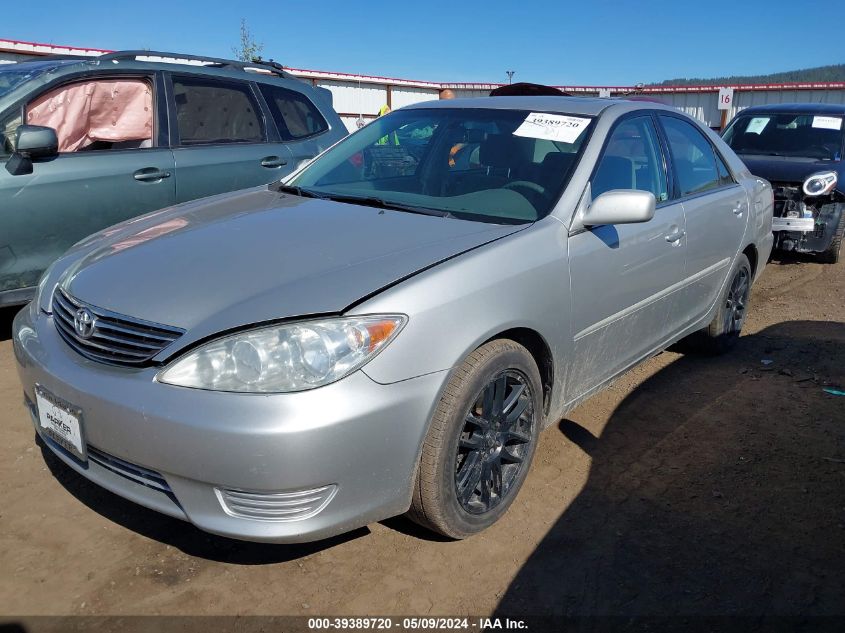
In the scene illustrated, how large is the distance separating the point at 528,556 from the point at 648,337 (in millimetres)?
1493

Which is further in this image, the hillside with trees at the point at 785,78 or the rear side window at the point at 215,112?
the hillside with trees at the point at 785,78

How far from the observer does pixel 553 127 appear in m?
3.30

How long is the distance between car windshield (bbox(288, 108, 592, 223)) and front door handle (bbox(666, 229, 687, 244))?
0.72m

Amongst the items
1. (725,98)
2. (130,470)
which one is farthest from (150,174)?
(725,98)

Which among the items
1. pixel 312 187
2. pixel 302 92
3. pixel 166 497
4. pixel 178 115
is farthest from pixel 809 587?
pixel 302 92

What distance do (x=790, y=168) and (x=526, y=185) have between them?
17.8 feet

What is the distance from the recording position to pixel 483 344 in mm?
2463

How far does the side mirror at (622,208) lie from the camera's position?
9.26 feet

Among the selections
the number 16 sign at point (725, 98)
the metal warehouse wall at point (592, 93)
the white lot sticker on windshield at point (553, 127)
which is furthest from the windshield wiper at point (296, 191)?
the number 16 sign at point (725, 98)

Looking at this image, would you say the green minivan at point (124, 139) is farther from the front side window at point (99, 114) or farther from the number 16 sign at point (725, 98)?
the number 16 sign at point (725, 98)

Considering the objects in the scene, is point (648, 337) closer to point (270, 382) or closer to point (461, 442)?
point (461, 442)

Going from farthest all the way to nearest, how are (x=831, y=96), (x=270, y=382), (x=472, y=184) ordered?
(x=831, y=96) → (x=472, y=184) → (x=270, y=382)

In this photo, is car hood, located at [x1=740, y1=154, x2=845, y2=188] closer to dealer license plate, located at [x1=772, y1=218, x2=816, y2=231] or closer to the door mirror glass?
dealer license plate, located at [x1=772, y1=218, x2=816, y2=231]

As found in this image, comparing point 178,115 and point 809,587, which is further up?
point 178,115
